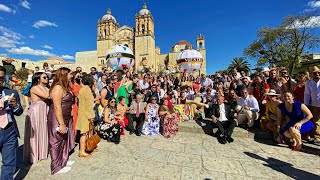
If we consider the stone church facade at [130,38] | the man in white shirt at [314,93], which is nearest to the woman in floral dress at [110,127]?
the man in white shirt at [314,93]

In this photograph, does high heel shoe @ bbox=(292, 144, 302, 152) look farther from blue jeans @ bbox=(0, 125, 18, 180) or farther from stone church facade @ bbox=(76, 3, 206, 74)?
stone church facade @ bbox=(76, 3, 206, 74)

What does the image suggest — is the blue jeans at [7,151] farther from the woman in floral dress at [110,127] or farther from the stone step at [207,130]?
the stone step at [207,130]

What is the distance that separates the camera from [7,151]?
86.7 inches

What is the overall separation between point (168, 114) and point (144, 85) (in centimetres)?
286

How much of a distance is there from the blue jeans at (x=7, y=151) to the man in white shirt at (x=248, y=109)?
524 centimetres

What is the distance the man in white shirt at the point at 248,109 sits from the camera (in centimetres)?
506

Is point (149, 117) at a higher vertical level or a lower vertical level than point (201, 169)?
higher

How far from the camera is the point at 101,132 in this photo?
4.58 metres

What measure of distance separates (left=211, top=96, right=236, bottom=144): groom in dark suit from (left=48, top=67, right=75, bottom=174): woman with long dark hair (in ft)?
12.1

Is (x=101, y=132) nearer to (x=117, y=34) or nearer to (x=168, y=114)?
(x=168, y=114)

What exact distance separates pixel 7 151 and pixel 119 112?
9.66 ft

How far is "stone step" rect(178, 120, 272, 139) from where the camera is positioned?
4906mm

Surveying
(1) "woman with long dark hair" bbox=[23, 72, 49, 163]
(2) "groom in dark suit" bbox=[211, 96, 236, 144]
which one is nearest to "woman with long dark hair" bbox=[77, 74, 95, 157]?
(1) "woman with long dark hair" bbox=[23, 72, 49, 163]

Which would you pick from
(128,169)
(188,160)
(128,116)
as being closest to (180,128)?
(128,116)
